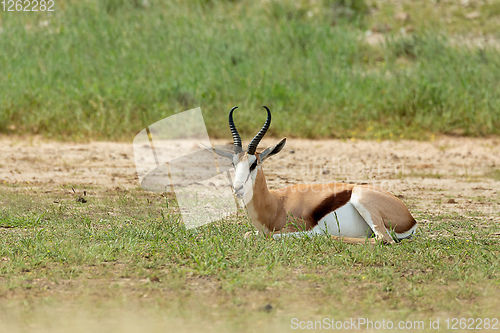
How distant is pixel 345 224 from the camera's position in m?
6.16

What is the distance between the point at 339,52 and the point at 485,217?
287 inches

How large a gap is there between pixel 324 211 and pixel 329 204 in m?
0.08

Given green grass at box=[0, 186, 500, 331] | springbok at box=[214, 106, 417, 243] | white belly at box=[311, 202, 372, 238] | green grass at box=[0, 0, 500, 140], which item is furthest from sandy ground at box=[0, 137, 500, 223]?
green grass at box=[0, 186, 500, 331]

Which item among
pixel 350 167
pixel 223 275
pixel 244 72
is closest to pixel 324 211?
pixel 223 275

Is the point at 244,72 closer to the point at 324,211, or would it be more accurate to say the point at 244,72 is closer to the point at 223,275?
the point at 324,211

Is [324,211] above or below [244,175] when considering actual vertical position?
below

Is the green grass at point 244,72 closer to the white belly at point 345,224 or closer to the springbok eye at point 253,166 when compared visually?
the white belly at point 345,224

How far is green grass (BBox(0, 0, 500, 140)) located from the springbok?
5394mm

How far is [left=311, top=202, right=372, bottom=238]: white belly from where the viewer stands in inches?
242

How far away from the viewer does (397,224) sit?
Answer: 618cm

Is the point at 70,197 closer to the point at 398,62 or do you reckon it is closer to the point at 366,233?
the point at 366,233

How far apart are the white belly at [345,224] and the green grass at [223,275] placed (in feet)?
1.06

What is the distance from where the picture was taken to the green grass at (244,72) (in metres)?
11.8

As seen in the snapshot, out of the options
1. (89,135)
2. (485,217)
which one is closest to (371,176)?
(485,217)
